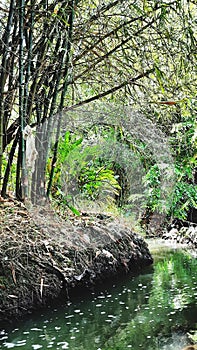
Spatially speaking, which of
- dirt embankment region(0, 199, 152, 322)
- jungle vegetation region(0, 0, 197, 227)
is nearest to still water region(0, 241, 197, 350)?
dirt embankment region(0, 199, 152, 322)

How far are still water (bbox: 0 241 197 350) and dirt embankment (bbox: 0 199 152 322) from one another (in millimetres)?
86

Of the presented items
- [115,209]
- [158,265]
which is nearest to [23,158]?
[115,209]

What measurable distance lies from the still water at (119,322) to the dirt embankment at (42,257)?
0.28 feet

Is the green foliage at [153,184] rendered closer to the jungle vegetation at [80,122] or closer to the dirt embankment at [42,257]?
the jungle vegetation at [80,122]

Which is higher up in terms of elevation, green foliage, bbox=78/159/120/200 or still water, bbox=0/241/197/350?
green foliage, bbox=78/159/120/200

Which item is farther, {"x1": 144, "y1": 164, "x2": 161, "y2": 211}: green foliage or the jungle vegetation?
{"x1": 144, "y1": 164, "x2": 161, "y2": 211}: green foliage

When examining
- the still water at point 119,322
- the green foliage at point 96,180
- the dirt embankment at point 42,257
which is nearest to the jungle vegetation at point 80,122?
the green foliage at point 96,180

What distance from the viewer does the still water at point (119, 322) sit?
5.11 feet

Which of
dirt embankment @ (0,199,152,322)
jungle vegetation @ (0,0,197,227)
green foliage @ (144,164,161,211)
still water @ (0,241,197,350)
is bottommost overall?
still water @ (0,241,197,350)

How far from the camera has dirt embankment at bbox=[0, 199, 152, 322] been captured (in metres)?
1.91

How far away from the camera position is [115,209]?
2.30m

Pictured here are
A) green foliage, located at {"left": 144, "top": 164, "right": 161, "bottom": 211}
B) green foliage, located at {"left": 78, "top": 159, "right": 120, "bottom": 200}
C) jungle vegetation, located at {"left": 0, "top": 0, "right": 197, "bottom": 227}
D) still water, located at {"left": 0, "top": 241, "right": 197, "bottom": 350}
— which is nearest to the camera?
still water, located at {"left": 0, "top": 241, "right": 197, "bottom": 350}

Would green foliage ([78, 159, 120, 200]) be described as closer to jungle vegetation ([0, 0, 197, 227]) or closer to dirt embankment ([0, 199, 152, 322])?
jungle vegetation ([0, 0, 197, 227])

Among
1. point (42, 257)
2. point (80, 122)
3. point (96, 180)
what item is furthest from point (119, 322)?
point (80, 122)
